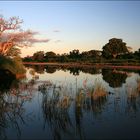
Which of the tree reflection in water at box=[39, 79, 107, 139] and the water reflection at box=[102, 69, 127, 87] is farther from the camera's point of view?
the water reflection at box=[102, 69, 127, 87]

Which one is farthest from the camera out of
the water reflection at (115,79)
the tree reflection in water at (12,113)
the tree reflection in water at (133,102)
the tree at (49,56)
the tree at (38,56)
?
the tree at (38,56)

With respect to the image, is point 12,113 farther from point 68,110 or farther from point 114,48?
point 114,48

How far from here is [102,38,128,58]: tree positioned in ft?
292

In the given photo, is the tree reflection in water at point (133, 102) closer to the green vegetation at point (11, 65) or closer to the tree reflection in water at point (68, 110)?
the tree reflection in water at point (68, 110)

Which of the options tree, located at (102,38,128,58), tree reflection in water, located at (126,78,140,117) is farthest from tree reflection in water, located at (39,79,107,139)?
tree, located at (102,38,128,58)

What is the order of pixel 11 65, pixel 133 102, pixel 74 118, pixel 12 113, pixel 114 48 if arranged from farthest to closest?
1. pixel 114 48
2. pixel 11 65
3. pixel 133 102
4. pixel 12 113
5. pixel 74 118

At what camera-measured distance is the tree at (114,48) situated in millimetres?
89000

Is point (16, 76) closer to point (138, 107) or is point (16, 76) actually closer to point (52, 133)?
point (138, 107)

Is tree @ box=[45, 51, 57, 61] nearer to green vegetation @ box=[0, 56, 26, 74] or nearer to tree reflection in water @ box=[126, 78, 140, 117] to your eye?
green vegetation @ box=[0, 56, 26, 74]

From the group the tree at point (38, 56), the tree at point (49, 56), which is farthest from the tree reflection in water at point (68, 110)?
the tree at point (38, 56)

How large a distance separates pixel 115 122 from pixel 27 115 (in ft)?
12.2

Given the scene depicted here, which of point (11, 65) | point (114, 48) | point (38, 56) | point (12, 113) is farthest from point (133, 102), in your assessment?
point (38, 56)

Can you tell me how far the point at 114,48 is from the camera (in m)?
90.0

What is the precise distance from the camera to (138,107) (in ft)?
43.2
